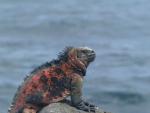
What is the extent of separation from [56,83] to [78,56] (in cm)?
49

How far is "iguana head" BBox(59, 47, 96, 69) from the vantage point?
15.0 m

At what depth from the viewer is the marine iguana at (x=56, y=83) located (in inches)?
581

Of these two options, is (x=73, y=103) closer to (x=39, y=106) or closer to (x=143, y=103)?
(x=39, y=106)

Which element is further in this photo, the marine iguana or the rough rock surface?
the marine iguana

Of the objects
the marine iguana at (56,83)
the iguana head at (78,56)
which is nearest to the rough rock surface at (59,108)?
the marine iguana at (56,83)

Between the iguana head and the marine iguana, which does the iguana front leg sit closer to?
Answer: the marine iguana

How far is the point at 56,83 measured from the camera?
1484cm

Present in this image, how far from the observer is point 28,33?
2803 inches

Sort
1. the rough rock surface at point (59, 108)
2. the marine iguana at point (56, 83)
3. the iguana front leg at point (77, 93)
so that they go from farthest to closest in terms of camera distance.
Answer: the iguana front leg at point (77, 93), the marine iguana at point (56, 83), the rough rock surface at point (59, 108)

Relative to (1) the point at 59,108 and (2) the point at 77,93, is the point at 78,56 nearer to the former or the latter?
(2) the point at 77,93

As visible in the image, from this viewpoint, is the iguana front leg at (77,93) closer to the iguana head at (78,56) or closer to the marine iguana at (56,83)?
the marine iguana at (56,83)

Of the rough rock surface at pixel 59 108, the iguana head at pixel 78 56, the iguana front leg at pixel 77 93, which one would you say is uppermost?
the iguana head at pixel 78 56

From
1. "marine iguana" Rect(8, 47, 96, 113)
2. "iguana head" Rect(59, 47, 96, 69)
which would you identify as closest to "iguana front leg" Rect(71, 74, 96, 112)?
"marine iguana" Rect(8, 47, 96, 113)

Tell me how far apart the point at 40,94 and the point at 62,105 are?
0.34 meters
